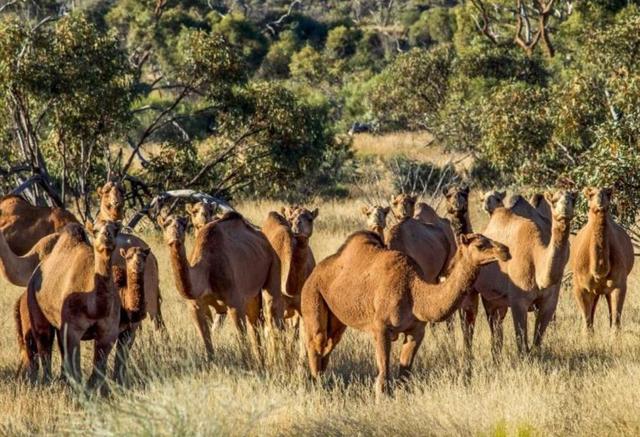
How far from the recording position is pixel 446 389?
10.2 metres

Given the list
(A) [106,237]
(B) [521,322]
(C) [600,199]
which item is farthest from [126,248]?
(C) [600,199]

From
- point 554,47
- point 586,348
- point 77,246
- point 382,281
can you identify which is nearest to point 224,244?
point 77,246

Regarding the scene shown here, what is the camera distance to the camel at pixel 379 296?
31.4ft

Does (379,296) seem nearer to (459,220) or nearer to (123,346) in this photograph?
(123,346)

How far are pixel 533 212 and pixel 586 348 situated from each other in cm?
231

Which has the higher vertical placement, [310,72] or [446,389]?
[310,72]

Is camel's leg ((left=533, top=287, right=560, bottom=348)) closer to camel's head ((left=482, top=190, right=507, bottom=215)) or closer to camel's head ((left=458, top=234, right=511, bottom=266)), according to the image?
camel's head ((left=482, top=190, right=507, bottom=215))

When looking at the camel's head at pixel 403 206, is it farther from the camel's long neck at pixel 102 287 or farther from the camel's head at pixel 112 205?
the camel's long neck at pixel 102 287

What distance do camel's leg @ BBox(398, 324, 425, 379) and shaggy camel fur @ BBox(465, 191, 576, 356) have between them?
6.41ft

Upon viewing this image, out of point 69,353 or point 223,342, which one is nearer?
Answer: point 69,353

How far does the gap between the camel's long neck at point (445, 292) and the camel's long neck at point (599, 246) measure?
3.36m

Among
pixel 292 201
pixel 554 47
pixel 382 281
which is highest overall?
pixel 554 47

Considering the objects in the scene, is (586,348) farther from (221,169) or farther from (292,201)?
(292,201)

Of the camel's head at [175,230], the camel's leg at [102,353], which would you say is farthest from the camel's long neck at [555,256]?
the camel's leg at [102,353]
